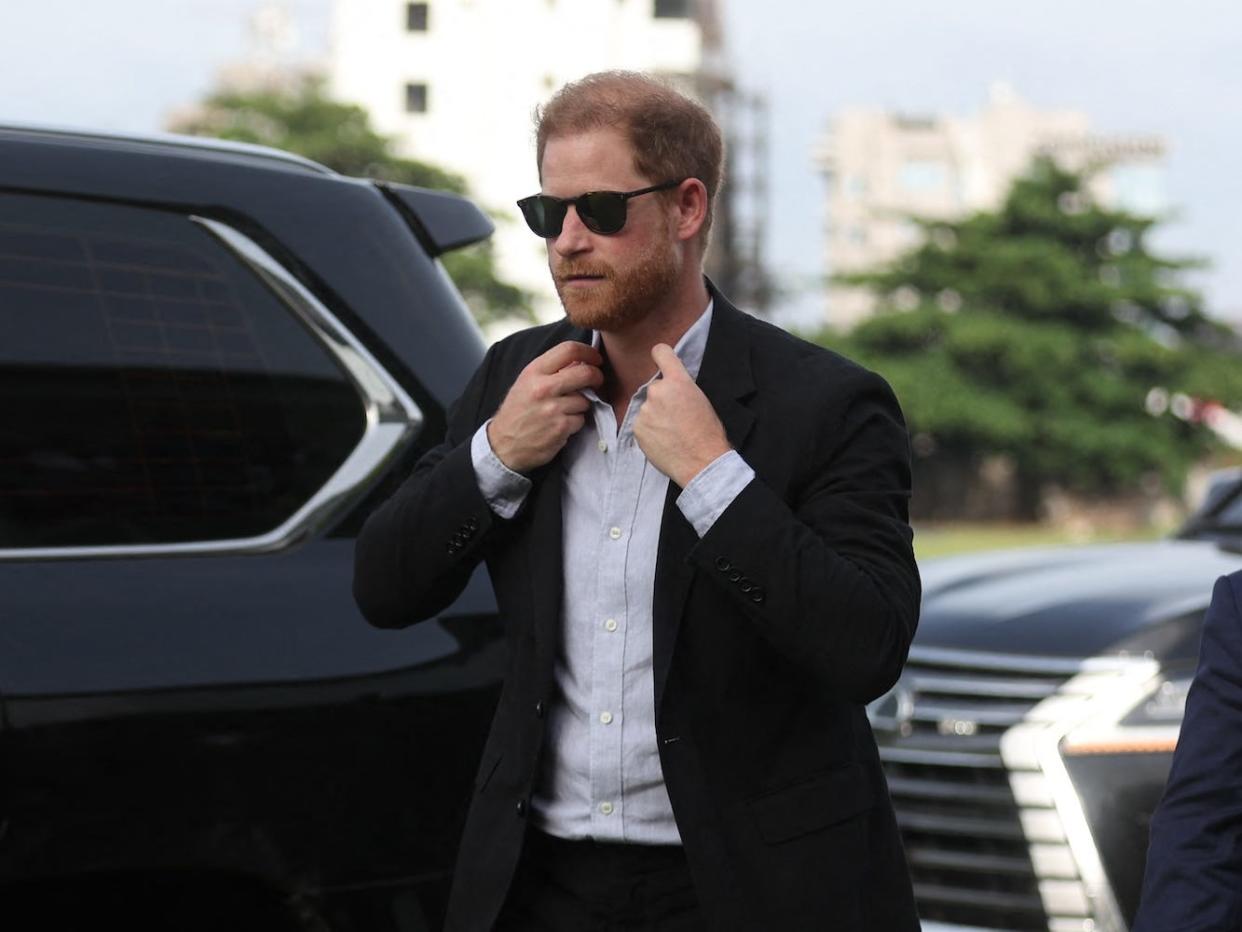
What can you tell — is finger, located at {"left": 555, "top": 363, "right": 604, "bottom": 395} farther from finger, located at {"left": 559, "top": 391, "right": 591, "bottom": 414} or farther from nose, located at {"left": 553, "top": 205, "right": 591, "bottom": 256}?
nose, located at {"left": 553, "top": 205, "right": 591, "bottom": 256}

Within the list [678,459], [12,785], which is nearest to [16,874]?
[12,785]

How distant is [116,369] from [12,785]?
0.60 m

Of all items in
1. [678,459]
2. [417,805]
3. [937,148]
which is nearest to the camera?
[678,459]

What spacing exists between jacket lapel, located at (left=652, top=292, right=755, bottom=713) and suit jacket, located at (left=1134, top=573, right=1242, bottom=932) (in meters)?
0.57

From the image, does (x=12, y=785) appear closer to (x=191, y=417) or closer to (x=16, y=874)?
(x=16, y=874)

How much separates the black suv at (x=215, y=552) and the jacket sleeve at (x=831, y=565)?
603 mm

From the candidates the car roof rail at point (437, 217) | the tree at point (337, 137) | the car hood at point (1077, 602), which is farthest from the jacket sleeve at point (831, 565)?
the tree at point (337, 137)

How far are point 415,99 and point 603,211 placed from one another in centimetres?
6693

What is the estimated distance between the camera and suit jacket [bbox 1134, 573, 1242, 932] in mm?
1909

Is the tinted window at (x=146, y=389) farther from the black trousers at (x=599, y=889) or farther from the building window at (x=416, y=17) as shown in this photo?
the building window at (x=416, y=17)

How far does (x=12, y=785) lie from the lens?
227 cm

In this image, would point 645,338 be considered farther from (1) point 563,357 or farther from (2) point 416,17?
(2) point 416,17

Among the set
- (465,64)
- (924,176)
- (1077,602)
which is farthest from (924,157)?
(1077,602)

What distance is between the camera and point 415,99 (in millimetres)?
67562
